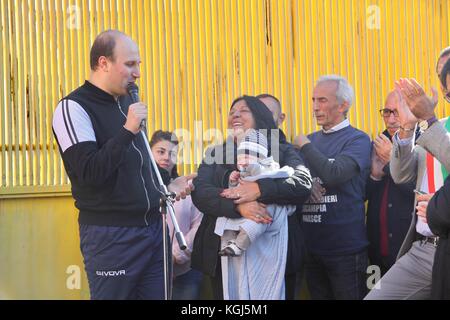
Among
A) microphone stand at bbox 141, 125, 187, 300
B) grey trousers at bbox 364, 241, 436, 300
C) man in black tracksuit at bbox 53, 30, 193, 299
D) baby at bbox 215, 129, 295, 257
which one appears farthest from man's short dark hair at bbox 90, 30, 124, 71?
grey trousers at bbox 364, 241, 436, 300

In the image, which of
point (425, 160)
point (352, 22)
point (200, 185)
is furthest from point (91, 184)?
point (352, 22)

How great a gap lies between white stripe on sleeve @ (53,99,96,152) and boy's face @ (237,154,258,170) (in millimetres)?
1253

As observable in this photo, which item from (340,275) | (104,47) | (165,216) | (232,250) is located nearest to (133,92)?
(104,47)

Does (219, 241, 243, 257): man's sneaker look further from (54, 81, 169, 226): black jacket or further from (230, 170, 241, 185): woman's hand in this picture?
(54, 81, 169, 226): black jacket

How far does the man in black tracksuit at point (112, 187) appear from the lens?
186 inches

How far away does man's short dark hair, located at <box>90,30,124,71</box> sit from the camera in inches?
193

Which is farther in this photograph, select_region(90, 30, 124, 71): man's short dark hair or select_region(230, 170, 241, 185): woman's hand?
select_region(230, 170, 241, 185): woman's hand

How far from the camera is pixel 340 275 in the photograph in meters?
6.04

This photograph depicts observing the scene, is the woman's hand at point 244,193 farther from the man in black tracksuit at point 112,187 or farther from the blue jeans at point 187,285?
the blue jeans at point 187,285

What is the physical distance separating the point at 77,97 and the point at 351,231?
2.29m

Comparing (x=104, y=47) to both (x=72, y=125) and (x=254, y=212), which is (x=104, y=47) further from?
(x=254, y=212)

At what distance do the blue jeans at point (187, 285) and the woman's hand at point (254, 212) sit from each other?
1026mm

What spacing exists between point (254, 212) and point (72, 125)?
1.41 m

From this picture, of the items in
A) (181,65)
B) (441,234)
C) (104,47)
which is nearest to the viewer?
(441,234)
